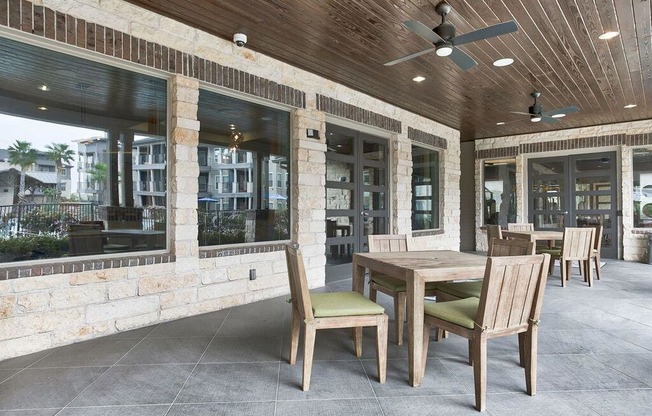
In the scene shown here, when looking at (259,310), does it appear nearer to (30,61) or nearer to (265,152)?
(265,152)

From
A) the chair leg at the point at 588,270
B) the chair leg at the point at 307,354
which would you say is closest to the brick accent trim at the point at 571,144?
the chair leg at the point at 588,270

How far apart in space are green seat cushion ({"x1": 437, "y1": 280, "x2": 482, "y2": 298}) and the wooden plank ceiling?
2451 mm

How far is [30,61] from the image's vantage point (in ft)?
9.59

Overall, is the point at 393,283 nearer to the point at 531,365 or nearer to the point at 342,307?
the point at 342,307

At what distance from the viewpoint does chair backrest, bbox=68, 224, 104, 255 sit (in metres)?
3.12

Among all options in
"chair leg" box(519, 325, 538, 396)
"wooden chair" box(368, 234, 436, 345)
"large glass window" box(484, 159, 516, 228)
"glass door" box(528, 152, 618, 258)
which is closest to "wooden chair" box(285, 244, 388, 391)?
"wooden chair" box(368, 234, 436, 345)

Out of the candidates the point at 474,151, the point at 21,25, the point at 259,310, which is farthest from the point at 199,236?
the point at 474,151

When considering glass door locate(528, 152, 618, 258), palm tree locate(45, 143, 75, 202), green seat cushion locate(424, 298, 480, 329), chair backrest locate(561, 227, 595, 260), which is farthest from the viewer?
glass door locate(528, 152, 618, 258)

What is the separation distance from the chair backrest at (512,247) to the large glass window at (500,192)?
6512mm

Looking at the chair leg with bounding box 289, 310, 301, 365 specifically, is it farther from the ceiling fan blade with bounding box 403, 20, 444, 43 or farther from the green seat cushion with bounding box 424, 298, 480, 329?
the ceiling fan blade with bounding box 403, 20, 444, 43

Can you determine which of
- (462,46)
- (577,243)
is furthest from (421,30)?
(577,243)

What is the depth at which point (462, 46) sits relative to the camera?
412 centimetres

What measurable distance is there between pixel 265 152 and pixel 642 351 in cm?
412

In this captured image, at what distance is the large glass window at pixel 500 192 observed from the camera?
29.8ft
